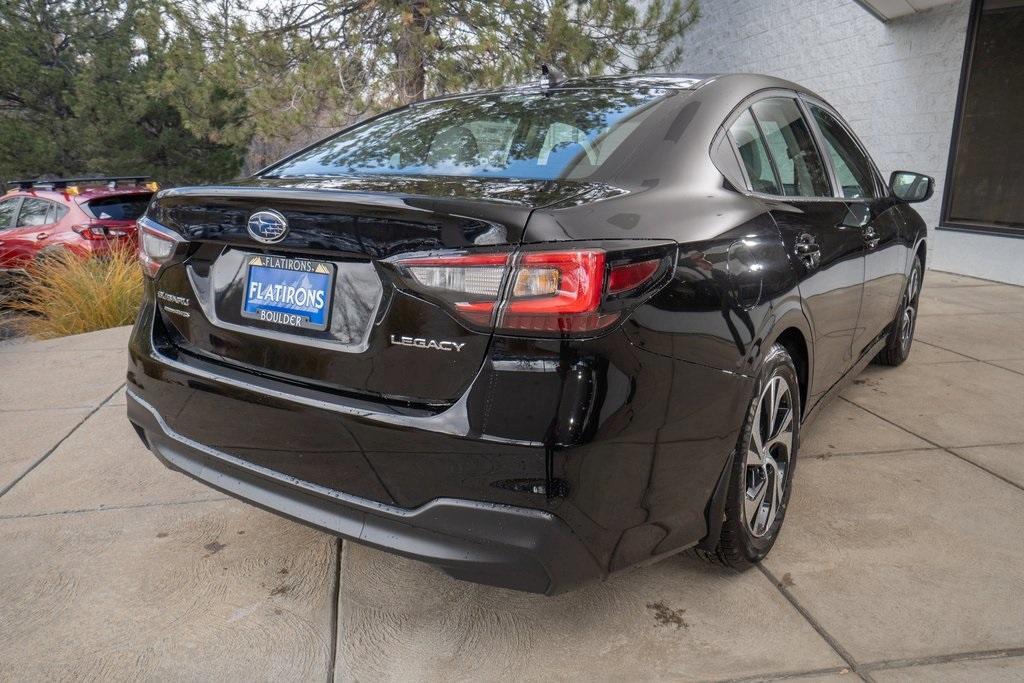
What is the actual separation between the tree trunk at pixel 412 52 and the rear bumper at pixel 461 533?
25.5ft

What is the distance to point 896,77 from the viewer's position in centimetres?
854

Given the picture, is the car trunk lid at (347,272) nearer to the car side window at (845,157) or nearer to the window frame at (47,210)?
the car side window at (845,157)

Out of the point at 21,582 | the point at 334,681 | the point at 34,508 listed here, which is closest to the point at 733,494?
the point at 334,681

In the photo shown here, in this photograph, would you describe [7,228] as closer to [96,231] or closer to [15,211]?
[15,211]

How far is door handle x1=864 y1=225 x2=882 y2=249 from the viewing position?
10.3 feet

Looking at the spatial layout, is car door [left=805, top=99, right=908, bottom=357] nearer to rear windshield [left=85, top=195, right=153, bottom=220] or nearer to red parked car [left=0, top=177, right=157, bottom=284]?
rear windshield [left=85, top=195, right=153, bottom=220]

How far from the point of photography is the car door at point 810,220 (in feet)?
7.94

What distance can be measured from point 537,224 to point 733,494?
1010mm

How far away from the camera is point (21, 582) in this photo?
2441mm

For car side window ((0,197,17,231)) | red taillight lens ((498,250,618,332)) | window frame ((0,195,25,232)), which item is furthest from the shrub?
red taillight lens ((498,250,618,332))

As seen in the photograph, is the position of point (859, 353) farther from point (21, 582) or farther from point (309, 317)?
point (21, 582)

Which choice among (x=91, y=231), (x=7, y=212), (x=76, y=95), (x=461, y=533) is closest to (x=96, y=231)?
(x=91, y=231)

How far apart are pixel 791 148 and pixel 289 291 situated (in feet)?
6.47

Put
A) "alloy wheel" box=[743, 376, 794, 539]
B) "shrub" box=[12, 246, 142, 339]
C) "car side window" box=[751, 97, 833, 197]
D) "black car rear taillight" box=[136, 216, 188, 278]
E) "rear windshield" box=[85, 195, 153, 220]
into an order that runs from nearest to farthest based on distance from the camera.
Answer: "black car rear taillight" box=[136, 216, 188, 278] → "alloy wheel" box=[743, 376, 794, 539] → "car side window" box=[751, 97, 833, 197] → "shrub" box=[12, 246, 142, 339] → "rear windshield" box=[85, 195, 153, 220]
